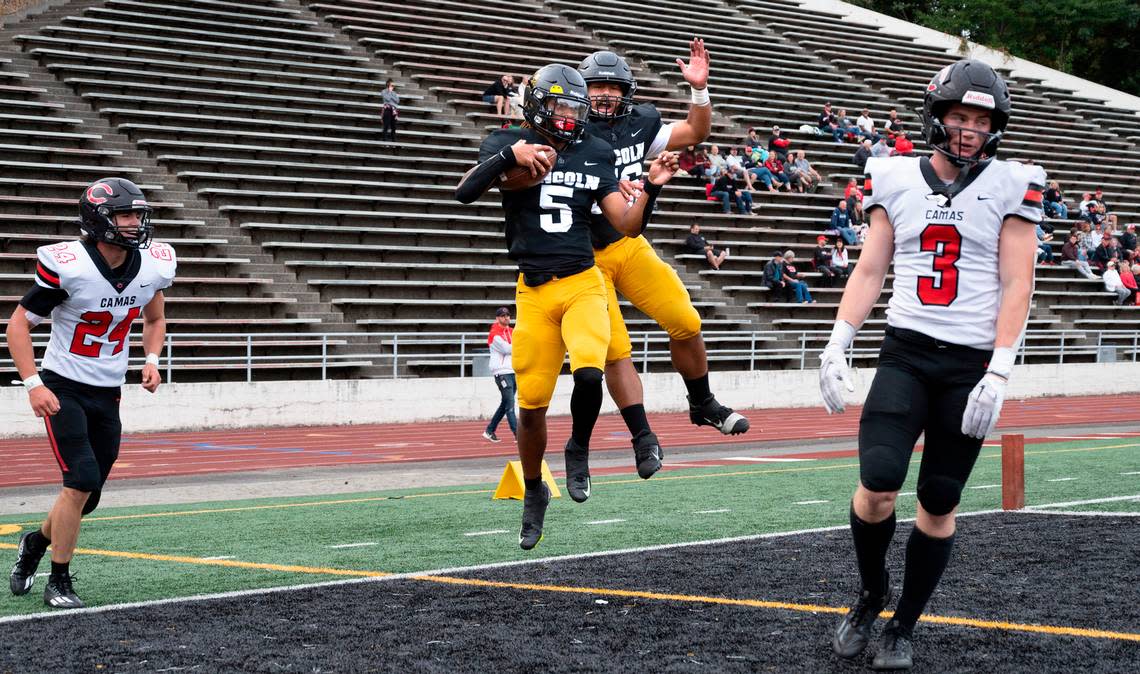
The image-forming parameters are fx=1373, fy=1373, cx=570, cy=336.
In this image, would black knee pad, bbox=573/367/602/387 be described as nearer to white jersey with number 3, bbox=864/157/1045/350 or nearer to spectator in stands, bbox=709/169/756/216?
white jersey with number 3, bbox=864/157/1045/350

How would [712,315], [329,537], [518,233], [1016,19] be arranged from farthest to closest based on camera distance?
[1016,19], [712,315], [329,537], [518,233]

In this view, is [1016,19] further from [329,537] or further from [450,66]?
[329,537]

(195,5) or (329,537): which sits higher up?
(195,5)

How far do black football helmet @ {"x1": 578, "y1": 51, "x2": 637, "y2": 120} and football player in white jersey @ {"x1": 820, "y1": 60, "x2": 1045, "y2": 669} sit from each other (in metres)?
2.34

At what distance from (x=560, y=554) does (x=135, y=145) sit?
17.2 meters

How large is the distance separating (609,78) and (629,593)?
8.43 feet

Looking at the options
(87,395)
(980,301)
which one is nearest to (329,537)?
(87,395)

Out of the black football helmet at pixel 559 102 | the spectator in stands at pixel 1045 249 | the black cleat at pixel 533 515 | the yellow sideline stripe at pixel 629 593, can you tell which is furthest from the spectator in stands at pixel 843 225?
the black football helmet at pixel 559 102

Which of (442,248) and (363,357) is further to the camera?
(442,248)

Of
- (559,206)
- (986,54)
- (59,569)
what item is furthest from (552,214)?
(986,54)

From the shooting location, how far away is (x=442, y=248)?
75.8ft

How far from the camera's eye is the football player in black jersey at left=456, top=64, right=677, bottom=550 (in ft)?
21.5

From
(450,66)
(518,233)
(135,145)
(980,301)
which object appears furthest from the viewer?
(450,66)

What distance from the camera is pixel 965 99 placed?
15.6 feet
